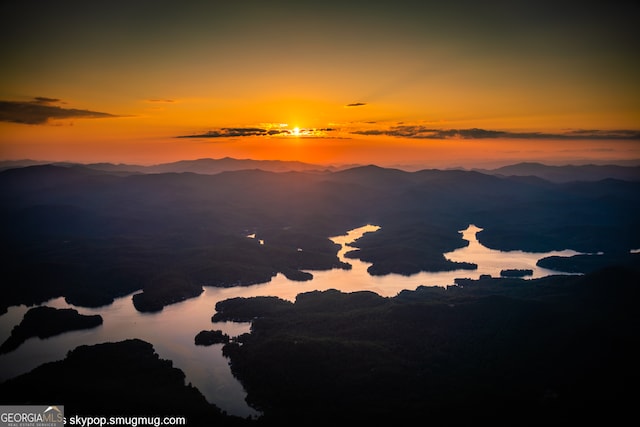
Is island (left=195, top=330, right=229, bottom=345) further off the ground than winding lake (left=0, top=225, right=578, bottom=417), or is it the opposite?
island (left=195, top=330, right=229, bottom=345)

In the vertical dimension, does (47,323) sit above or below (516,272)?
above

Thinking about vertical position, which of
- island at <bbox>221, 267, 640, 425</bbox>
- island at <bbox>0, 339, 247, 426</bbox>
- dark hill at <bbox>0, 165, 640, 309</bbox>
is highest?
island at <bbox>221, 267, 640, 425</bbox>

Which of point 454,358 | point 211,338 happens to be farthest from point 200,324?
point 454,358

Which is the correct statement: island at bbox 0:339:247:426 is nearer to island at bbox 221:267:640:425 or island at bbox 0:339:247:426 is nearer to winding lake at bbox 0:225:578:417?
winding lake at bbox 0:225:578:417

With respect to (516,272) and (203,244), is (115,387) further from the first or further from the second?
(516,272)

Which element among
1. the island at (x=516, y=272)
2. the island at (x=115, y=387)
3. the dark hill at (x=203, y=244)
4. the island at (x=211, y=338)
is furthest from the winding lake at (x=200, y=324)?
the dark hill at (x=203, y=244)

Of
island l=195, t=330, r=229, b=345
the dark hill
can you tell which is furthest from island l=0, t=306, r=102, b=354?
island l=195, t=330, r=229, b=345

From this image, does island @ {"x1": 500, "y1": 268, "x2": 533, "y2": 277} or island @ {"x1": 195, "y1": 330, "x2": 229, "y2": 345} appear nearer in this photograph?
island @ {"x1": 195, "y1": 330, "x2": 229, "y2": 345}

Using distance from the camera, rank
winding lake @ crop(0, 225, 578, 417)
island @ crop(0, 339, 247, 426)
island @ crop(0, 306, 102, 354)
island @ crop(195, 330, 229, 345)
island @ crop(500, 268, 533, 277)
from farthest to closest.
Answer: island @ crop(500, 268, 533, 277), island @ crop(0, 306, 102, 354), island @ crop(195, 330, 229, 345), winding lake @ crop(0, 225, 578, 417), island @ crop(0, 339, 247, 426)
